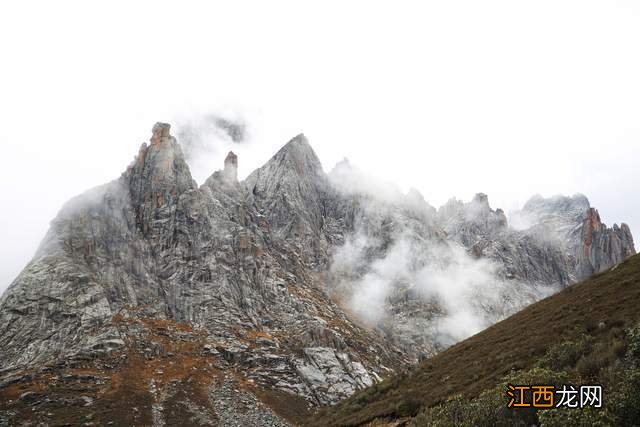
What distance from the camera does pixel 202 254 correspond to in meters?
142

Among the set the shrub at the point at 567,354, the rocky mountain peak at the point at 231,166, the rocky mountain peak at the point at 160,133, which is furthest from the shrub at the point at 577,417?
the rocky mountain peak at the point at 231,166

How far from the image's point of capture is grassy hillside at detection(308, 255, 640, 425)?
17703 mm

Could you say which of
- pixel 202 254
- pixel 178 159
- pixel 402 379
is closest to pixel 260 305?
pixel 202 254

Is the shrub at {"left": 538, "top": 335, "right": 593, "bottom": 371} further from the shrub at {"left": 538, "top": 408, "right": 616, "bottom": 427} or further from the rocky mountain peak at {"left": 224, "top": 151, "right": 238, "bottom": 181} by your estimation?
the rocky mountain peak at {"left": 224, "top": 151, "right": 238, "bottom": 181}

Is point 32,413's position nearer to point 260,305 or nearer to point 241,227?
point 260,305

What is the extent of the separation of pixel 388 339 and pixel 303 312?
40.5 metres

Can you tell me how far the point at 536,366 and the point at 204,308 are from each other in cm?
11630

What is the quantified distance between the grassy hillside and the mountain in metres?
60.7

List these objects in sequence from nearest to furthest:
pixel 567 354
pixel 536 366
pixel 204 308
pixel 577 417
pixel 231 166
Answer: pixel 577 417 < pixel 567 354 < pixel 536 366 < pixel 204 308 < pixel 231 166

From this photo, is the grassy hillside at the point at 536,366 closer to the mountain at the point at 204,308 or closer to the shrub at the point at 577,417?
the shrub at the point at 577,417

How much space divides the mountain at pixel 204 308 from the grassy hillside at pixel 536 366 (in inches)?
2388

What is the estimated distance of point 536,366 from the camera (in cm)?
2386

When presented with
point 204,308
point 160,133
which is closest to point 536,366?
point 204,308

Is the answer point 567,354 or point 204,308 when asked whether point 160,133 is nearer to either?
point 204,308
